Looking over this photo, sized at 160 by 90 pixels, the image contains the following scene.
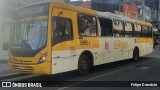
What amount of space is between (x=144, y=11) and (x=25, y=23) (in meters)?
71.5

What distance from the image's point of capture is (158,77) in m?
13.3

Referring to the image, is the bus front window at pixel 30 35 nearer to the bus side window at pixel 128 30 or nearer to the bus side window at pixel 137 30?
the bus side window at pixel 128 30

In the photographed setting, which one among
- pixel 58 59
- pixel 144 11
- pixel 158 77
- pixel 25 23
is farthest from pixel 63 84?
pixel 144 11

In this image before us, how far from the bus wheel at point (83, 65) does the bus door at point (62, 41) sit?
2.78 feet

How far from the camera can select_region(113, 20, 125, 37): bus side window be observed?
1756cm

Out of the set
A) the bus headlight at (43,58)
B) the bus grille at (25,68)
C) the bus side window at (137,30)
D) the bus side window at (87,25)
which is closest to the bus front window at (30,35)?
the bus headlight at (43,58)

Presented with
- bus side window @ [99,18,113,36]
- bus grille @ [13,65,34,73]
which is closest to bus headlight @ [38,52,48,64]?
bus grille @ [13,65,34,73]

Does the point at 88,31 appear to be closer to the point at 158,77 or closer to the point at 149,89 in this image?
the point at 158,77

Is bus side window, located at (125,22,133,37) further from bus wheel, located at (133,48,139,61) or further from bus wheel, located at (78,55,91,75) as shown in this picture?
bus wheel, located at (78,55,91,75)

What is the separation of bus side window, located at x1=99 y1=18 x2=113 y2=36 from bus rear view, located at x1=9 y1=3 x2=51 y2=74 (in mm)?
4310

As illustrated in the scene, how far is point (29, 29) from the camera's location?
1234cm

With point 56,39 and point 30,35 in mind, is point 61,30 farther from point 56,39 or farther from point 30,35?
point 30,35

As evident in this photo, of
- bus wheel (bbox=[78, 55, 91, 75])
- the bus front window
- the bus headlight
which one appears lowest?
bus wheel (bbox=[78, 55, 91, 75])

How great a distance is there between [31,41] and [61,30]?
1.25 meters
